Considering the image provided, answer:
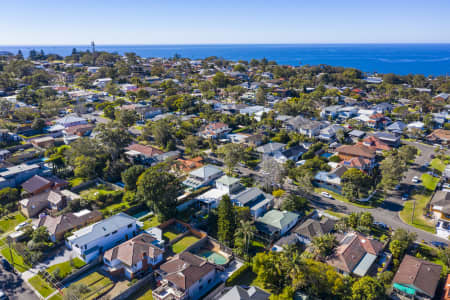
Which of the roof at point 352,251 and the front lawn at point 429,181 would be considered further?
the front lawn at point 429,181

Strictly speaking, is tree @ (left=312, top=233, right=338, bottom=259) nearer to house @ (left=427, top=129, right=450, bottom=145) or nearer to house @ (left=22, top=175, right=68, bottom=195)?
house @ (left=22, top=175, right=68, bottom=195)

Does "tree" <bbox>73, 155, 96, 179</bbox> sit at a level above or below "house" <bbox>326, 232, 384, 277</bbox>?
above

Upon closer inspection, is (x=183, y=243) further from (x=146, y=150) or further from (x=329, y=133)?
(x=329, y=133)

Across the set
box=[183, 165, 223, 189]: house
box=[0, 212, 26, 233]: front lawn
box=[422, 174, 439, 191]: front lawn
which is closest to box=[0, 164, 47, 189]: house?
box=[0, 212, 26, 233]: front lawn

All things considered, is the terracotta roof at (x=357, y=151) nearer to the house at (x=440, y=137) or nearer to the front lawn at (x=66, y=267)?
the house at (x=440, y=137)

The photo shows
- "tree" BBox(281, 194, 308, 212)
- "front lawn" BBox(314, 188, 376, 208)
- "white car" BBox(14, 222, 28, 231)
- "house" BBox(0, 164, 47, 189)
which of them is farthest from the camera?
"house" BBox(0, 164, 47, 189)

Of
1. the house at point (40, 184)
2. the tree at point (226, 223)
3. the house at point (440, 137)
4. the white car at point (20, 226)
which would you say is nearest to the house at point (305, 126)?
the house at point (440, 137)

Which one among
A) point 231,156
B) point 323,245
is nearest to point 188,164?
point 231,156
